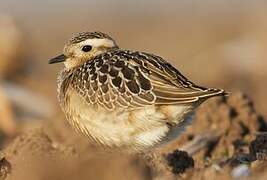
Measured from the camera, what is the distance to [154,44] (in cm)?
3052

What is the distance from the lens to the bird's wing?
990cm

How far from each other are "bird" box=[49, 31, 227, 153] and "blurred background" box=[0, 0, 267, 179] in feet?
15.4

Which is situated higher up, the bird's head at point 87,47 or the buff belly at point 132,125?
the bird's head at point 87,47

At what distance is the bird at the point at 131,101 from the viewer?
9.88 m

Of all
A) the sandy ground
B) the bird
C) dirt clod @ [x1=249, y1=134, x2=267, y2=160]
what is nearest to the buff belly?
the bird

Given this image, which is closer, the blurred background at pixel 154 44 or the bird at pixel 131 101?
the bird at pixel 131 101

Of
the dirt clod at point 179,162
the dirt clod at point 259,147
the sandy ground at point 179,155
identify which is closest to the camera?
the sandy ground at point 179,155

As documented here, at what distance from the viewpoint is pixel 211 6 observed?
3678 cm

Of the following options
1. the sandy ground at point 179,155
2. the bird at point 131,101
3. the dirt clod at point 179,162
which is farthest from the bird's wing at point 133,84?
the dirt clod at point 179,162

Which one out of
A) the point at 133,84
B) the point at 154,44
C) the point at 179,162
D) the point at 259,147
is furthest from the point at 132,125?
the point at 154,44

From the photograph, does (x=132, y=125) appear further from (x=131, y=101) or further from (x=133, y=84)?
(x=133, y=84)

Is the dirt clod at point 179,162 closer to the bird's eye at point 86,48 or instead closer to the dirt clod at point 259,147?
the dirt clod at point 259,147

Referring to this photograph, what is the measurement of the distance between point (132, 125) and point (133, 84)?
16.7 inches

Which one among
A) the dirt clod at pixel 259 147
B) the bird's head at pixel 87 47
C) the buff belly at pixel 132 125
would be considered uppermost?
the bird's head at pixel 87 47
